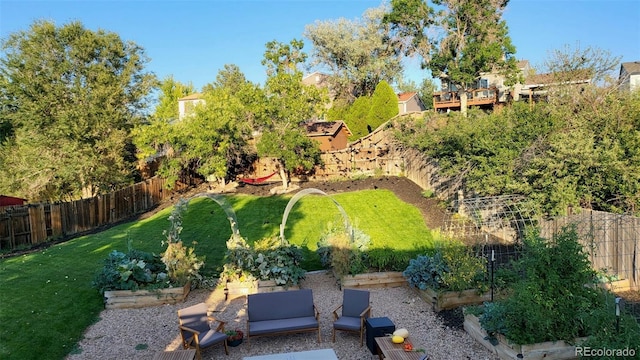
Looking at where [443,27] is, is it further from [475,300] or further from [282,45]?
[475,300]

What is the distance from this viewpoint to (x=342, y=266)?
9750 millimetres

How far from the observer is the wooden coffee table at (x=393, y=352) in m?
5.76

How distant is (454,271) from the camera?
8.17 meters

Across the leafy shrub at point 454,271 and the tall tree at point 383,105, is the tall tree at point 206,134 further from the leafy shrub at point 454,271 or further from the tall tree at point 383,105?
the leafy shrub at point 454,271

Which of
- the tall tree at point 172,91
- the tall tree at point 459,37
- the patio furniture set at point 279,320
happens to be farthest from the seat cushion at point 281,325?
the tall tree at point 172,91

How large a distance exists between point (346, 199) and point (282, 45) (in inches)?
339

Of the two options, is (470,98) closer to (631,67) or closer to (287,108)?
(631,67)

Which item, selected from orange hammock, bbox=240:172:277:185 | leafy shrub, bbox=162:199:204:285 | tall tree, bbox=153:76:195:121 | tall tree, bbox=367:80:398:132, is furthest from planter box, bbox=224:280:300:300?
tall tree, bbox=153:76:195:121

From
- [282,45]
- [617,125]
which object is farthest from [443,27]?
[617,125]

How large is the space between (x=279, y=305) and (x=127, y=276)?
3729 millimetres

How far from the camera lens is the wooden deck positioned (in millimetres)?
32375

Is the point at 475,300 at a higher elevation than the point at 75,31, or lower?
lower

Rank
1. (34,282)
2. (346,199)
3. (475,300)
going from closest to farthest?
(475,300), (34,282), (346,199)


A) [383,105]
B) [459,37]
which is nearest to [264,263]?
[383,105]
